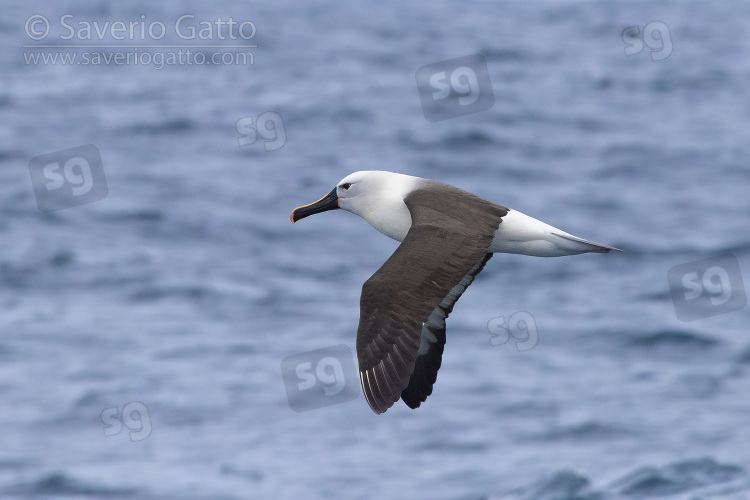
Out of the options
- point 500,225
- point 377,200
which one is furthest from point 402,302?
point 377,200

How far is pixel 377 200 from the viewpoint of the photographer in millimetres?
9906

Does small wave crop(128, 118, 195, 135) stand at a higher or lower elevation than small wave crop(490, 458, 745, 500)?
higher

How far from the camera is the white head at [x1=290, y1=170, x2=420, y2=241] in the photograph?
9.79 meters

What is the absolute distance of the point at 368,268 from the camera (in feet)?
126

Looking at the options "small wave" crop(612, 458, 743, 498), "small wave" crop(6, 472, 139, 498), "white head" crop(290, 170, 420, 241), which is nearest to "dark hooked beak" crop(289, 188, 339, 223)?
"white head" crop(290, 170, 420, 241)

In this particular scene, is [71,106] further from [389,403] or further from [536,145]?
[389,403]

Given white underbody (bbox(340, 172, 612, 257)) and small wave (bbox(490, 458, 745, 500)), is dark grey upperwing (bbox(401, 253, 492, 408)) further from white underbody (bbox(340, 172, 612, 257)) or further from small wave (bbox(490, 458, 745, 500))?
small wave (bbox(490, 458, 745, 500))

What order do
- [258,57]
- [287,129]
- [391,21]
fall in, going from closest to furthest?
[287,129] < [258,57] < [391,21]

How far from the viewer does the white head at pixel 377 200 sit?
9.79 m

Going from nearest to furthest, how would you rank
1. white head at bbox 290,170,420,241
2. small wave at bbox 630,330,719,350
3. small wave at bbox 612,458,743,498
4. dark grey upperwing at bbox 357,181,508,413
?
dark grey upperwing at bbox 357,181,508,413, white head at bbox 290,170,420,241, small wave at bbox 612,458,743,498, small wave at bbox 630,330,719,350

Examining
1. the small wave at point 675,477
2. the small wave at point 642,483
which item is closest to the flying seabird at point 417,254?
the small wave at point 642,483

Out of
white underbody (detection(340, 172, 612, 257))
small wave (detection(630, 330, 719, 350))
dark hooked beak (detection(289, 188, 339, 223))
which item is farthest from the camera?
small wave (detection(630, 330, 719, 350))

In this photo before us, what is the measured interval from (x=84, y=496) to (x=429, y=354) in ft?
74.8

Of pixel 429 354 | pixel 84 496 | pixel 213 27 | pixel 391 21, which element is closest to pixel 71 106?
pixel 213 27
